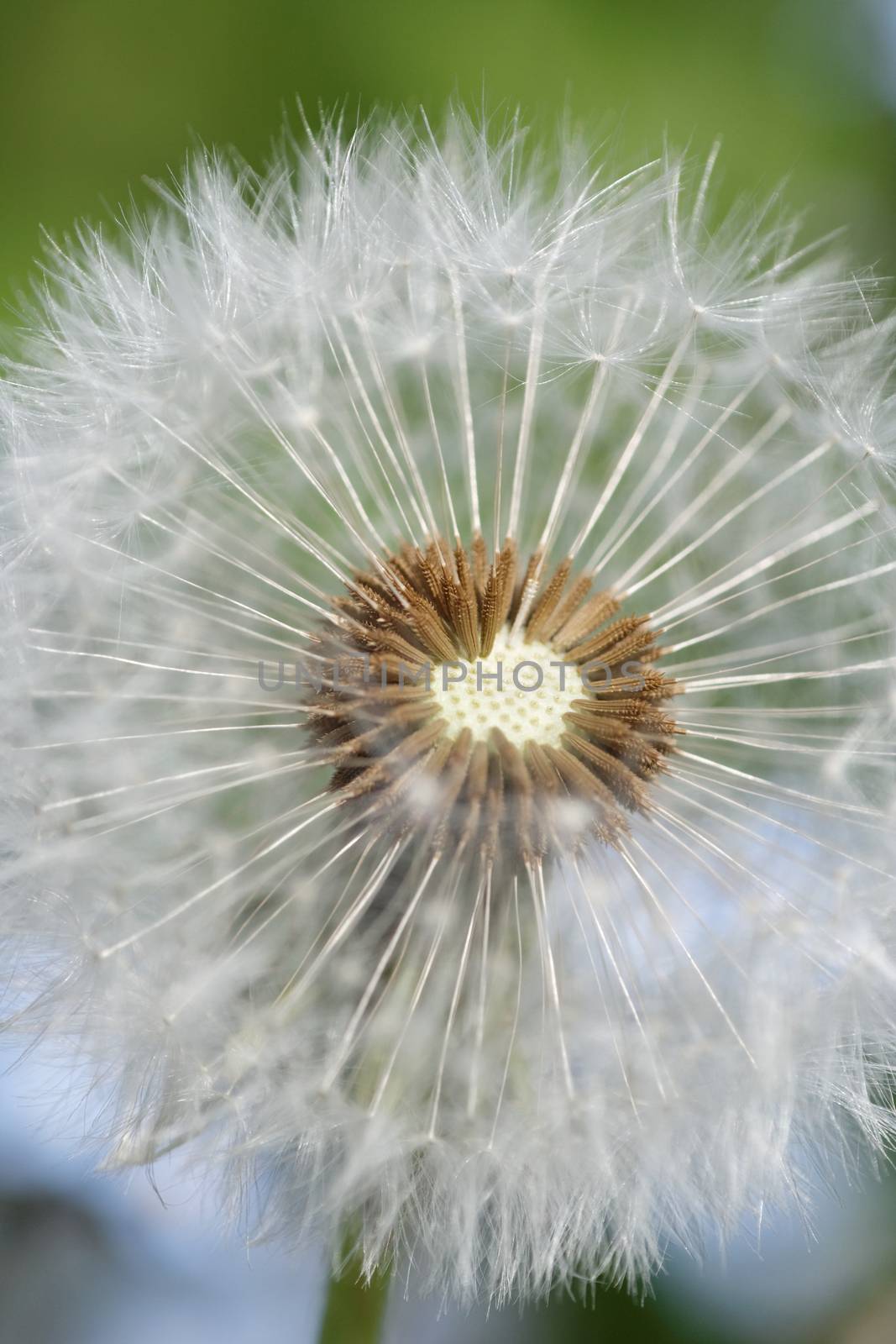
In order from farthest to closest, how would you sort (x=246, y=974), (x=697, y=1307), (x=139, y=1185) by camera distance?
(x=697, y=1307) < (x=139, y=1185) < (x=246, y=974)

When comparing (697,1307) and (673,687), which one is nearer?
(673,687)

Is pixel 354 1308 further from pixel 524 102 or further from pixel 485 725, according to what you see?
pixel 524 102

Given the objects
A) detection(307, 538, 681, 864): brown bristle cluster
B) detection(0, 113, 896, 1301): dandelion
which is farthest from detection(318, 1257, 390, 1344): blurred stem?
detection(307, 538, 681, 864): brown bristle cluster

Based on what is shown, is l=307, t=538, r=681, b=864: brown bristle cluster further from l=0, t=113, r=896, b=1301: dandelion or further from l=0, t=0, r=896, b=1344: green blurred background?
l=0, t=0, r=896, b=1344: green blurred background

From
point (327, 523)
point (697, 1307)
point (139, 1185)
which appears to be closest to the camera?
point (139, 1185)

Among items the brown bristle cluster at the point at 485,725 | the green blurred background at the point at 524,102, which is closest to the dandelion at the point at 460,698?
the brown bristle cluster at the point at 485,725

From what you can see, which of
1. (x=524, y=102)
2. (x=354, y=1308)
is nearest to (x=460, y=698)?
(x=354, y=1308)

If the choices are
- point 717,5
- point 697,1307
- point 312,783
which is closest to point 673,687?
point 312,783

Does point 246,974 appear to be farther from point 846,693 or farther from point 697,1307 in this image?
point 697,1307
